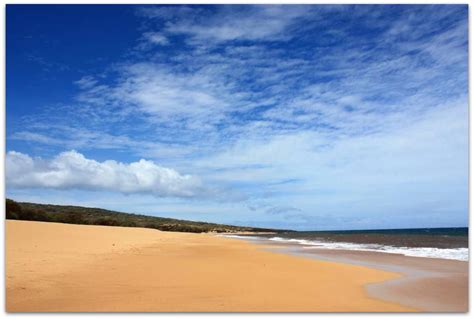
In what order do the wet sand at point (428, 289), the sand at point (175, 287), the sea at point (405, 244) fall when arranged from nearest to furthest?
the sand at point (175, 287) < the wet sand at point (428, 289) < the sea at point (405, 244)

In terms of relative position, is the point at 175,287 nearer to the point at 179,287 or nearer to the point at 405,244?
the point at 179,287

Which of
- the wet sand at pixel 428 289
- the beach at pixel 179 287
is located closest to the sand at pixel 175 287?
the beach at pixel 179 287

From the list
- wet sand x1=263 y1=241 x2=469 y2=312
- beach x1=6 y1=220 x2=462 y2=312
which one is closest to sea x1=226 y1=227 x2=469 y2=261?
wet sand x1=263 y1=241 x2=469 y2=312

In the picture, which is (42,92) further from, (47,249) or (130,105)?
(47,249)

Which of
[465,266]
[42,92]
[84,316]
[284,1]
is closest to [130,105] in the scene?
[42,92]

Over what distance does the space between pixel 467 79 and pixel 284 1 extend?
355 centimetres

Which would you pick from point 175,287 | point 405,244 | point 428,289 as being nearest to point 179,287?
point 175,287

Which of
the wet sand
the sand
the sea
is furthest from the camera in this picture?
the sea

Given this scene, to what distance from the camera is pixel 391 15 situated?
7.58 m

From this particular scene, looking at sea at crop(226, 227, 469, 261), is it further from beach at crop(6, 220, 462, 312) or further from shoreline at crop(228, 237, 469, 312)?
beach at crop(6, 220, 462, 312)

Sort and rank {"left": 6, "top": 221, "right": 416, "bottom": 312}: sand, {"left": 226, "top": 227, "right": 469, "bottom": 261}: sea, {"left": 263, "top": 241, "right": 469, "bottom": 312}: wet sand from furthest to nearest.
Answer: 1. {"left": 226, "top": 227, "right": 469, "bottom": 261}: sea
2. {"left": 263, "top": 241, "right": 469, "bottom": 312}: wet sand
3. {"left": 6, "top": 221, "right": 416, "bottom": 312}: sand

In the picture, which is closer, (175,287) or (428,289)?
(175,287)

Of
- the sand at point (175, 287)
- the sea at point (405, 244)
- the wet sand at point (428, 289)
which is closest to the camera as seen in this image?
the sand at point (175, 287)

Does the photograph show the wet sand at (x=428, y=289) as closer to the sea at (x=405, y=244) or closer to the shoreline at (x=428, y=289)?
the shoreline at (x=428, y=289)
